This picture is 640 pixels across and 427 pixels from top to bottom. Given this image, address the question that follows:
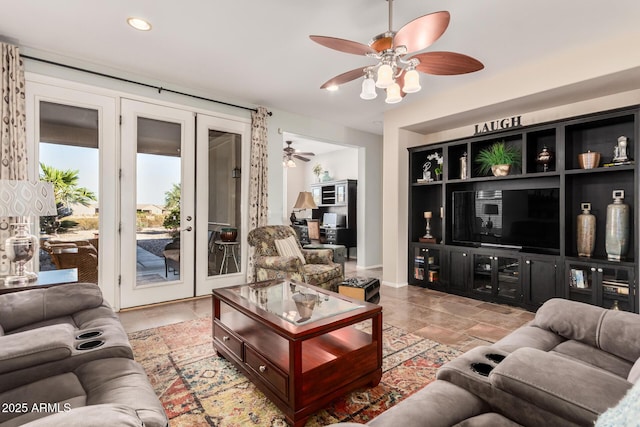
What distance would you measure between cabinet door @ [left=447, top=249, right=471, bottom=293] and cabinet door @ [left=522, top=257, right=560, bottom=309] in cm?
69

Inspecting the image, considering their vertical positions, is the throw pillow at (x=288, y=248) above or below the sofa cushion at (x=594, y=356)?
above

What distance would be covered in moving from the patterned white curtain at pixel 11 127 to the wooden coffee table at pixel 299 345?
2159mm

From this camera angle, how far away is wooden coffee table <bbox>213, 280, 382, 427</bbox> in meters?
1.68

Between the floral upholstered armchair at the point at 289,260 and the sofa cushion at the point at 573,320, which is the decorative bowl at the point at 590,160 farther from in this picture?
the floral upholstered armchair at the point at 289,260

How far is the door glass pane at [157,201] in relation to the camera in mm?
3800

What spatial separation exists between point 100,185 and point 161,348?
201 cm

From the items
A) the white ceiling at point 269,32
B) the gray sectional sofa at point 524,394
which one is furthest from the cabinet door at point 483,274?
the gray sectional sofa at point 524,394

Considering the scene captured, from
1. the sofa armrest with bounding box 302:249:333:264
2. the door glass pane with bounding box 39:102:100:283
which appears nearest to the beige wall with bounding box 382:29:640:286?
the sofa armrest with bounding box 302:249:333:264

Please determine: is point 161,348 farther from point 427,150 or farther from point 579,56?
point 579,56

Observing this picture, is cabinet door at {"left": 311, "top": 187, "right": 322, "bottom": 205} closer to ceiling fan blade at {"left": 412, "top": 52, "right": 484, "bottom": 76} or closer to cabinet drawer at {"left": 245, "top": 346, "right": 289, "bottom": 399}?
ceiling fan blade at {"left": 412, "top": 52, "right": 484, "bottom": 76}

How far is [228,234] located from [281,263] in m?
1.40

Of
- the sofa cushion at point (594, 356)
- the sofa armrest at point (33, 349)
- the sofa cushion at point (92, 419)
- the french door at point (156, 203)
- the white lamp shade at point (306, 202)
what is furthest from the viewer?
the white lamp shade at point (306, 202)

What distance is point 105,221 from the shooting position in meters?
3.54

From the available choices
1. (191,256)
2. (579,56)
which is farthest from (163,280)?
(579,56)
